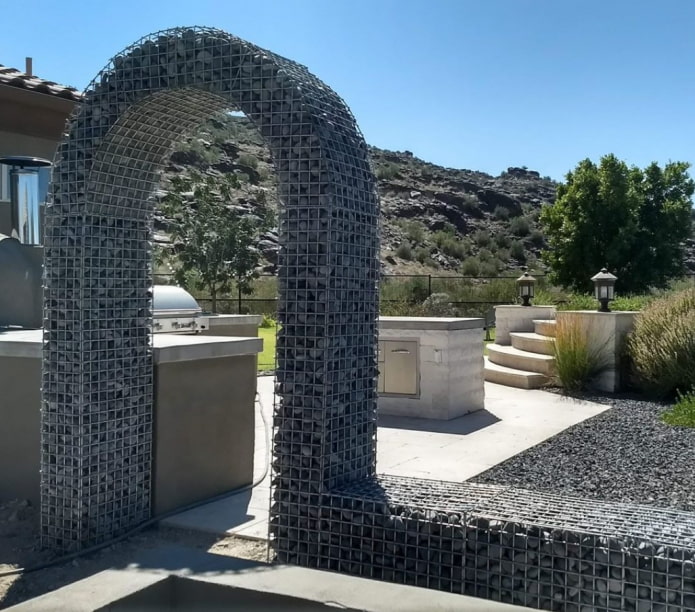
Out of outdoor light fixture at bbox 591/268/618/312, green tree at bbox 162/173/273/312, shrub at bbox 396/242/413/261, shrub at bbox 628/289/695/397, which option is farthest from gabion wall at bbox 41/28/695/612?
shrub at bbox 396/242/413/261

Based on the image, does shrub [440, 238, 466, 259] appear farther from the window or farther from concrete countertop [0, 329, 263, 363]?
concrete countertop [0, 329, 263, 363]

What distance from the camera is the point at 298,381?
4.05 m

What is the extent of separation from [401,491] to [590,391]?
7.97 metres

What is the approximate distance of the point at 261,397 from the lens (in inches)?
425

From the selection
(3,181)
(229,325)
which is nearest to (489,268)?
(229,325)

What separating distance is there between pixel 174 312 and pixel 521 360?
6.19 meters

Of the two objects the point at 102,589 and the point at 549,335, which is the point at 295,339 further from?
the point at 549,335

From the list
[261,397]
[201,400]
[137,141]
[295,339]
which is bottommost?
[261,397]

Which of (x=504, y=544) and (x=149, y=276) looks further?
(x=149, y=276)

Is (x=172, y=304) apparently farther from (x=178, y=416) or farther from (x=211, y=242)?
(x=211, y=242)

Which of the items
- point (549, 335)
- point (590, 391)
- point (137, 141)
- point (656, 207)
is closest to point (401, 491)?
point (137, 141)

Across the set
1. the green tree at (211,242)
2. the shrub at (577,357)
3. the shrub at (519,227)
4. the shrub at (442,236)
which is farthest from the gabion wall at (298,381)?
the shrub at (519,227)

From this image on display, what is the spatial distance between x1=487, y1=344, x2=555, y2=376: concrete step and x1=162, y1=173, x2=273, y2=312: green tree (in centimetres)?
1220

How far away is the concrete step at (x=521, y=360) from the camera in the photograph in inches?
471
